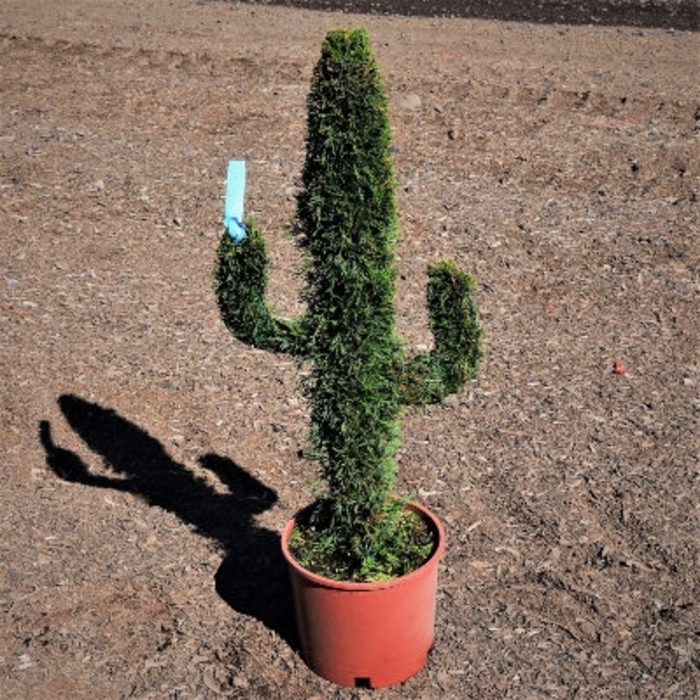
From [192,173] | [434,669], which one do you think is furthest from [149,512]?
[192,173]

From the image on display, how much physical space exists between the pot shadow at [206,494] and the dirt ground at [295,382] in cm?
2

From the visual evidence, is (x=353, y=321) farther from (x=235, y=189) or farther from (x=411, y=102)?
(x=411, y=102)

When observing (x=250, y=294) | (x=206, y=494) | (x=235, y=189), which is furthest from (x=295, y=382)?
(x=235, y=189)

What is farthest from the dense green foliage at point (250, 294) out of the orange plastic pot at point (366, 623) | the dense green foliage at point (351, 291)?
the orange plastic pot at point (366, 623)

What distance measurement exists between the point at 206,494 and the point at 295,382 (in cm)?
122

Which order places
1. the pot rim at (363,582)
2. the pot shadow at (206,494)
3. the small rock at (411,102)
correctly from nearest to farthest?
the pot rim at (363,582) < the pot shadow at (206,494) < the small rock at (411,102)

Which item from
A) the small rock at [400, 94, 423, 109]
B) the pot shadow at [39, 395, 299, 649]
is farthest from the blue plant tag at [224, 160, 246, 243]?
the small rock at [400, 94, 423, 109]

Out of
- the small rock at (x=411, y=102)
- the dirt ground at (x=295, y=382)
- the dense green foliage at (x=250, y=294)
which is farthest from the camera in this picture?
the small rock at (x=411, y=102)

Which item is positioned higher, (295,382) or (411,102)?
(411,102)

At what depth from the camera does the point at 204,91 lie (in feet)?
39.4

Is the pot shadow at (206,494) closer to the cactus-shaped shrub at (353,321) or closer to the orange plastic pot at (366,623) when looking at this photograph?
the orange plastic pot at (366,623)

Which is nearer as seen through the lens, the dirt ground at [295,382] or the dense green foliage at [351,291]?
the dense green foliage at [351,291]

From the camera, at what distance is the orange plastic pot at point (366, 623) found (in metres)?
4.84

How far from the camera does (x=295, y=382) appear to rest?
7441 millimetres
